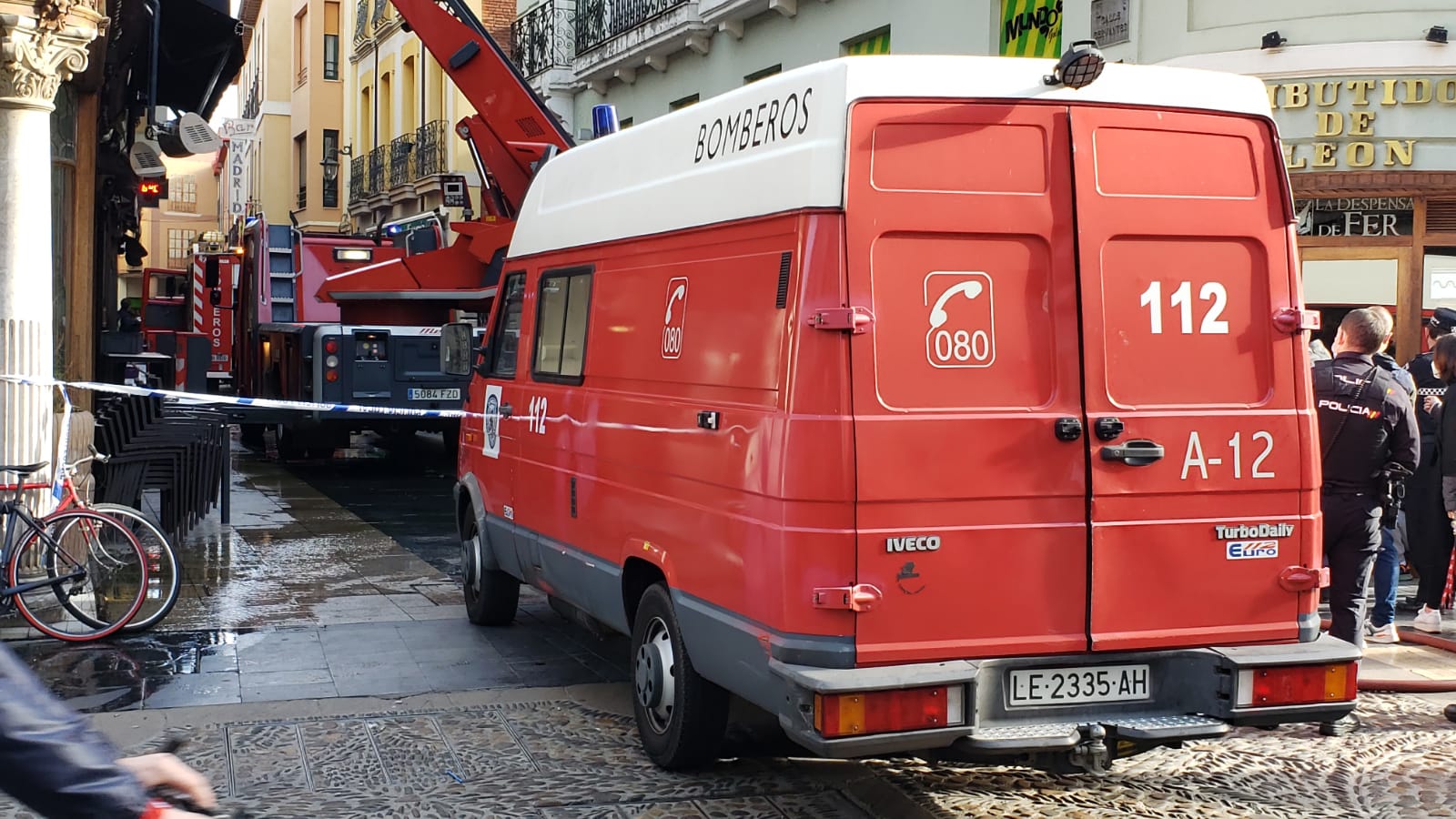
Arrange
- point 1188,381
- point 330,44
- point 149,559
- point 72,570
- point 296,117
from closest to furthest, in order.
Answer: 1. point 1188,381
2. point 72,570
3. point 149,559
4. point 330,44
5. point 296,117

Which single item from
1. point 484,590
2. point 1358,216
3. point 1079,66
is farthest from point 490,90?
point 1079,66

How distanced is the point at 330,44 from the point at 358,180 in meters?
7.21

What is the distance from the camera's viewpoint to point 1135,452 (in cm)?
515

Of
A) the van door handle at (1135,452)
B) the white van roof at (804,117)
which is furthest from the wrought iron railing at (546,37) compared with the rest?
the van door handle at (1135,452)

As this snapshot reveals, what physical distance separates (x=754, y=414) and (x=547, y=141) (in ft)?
35.1

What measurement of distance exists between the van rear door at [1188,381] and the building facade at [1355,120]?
7.98 meters

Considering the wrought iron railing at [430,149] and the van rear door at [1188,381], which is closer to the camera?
the van rear door at [1188,381]

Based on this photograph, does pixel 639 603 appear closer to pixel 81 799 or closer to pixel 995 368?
pixel 995 368

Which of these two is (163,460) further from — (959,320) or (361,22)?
(361,22)

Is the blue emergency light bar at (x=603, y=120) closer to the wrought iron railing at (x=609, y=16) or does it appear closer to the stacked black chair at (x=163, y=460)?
the stacked black chair at (x=163, y=460)

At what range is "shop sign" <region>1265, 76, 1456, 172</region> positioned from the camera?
41.3ft

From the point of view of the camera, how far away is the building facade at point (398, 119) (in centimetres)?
3219

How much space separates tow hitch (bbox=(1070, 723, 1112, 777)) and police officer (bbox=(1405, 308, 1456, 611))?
4.80 m

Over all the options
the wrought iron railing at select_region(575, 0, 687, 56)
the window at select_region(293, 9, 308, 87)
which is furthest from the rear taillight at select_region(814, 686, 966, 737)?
the window at select_region(293, 9, 308, 87)
